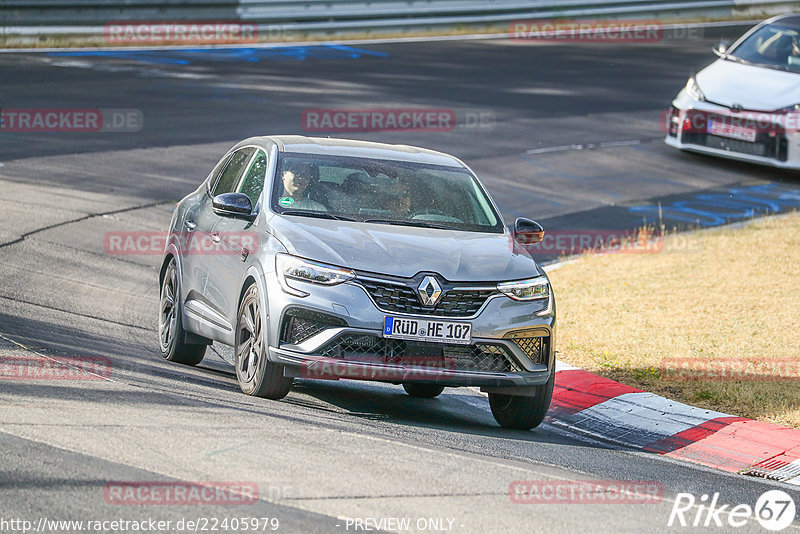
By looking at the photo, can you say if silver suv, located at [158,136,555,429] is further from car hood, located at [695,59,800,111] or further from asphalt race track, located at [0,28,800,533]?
car hood, located at [695,59,800,111]

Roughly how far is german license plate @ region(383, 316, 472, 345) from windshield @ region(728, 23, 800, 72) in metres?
13.9

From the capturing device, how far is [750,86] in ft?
Answer: 63.6

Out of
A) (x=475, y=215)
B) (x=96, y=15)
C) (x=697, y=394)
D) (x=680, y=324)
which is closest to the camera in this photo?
(x=475, y=215)

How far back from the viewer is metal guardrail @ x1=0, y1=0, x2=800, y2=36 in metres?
25.7

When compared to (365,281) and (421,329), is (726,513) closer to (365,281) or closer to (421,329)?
(421,329)

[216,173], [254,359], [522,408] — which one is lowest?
[522,408]

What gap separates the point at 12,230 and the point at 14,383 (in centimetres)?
630

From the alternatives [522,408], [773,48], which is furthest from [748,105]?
[522,408]

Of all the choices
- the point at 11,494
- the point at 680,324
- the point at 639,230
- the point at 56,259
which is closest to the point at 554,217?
the point at 639,230

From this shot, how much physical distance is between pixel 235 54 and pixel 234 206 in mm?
19117

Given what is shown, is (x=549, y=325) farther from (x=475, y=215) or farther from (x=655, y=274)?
(x=655, y=274)

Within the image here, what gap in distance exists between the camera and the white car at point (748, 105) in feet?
62.2

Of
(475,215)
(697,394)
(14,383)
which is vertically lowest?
(697,394)

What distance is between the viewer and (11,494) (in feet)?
17.8
